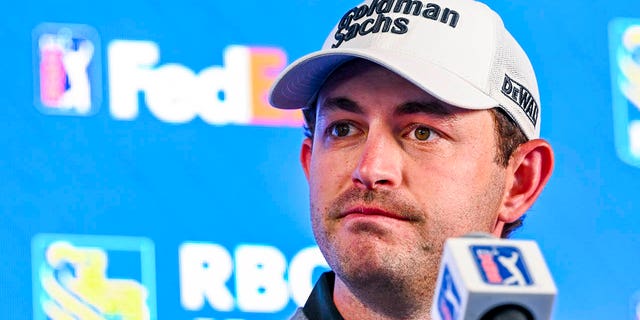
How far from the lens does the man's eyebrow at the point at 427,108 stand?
188 centimetres

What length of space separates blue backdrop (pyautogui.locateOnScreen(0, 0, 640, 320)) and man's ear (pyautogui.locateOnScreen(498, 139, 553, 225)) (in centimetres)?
78

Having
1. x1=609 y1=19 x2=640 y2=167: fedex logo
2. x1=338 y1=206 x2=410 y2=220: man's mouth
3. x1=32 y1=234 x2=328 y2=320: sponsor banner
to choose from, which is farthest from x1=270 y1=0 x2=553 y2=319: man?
x1=609 y1=19 x2=640 y2=167: fedex logo

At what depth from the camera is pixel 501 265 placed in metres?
1.22

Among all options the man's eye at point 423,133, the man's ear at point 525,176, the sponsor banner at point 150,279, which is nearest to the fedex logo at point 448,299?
the man's eye at point 423,133

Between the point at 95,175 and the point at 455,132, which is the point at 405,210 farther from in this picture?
the point at 95,175

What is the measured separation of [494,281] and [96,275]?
1.56 metres

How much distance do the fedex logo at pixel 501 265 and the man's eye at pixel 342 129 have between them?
2.22ft

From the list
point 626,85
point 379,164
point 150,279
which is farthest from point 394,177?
point 626,85

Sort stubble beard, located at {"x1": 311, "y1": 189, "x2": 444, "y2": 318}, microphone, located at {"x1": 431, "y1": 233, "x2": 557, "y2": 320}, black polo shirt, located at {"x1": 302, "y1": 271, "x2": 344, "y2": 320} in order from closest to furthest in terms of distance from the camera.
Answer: microphone, located at {"x1": 431, "y1": 233, "x2": 557, "y2": 320} → stubble beard, located at {"x1": 311, "y1": 189, "x2": 444, "y2": 318} → black polo shirt, located at {"x1": 302, "y1": 271, "x2": 344, "y2": 320}

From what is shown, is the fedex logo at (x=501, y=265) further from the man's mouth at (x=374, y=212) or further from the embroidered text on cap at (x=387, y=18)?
the embroidered text on cap at (x=387, y=18)

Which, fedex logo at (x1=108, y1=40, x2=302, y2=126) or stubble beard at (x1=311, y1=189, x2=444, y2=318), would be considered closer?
stubble beard at (x1=311, y1=189, x2=444, y2=318)

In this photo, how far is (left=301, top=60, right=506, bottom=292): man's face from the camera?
179 centimetres

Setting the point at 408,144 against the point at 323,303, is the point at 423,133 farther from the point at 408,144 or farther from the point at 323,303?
the point at 323,303

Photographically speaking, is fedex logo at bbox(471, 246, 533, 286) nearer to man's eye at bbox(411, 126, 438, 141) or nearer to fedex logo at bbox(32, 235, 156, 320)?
man's eye at bbox(411, 126, 438, 141)
